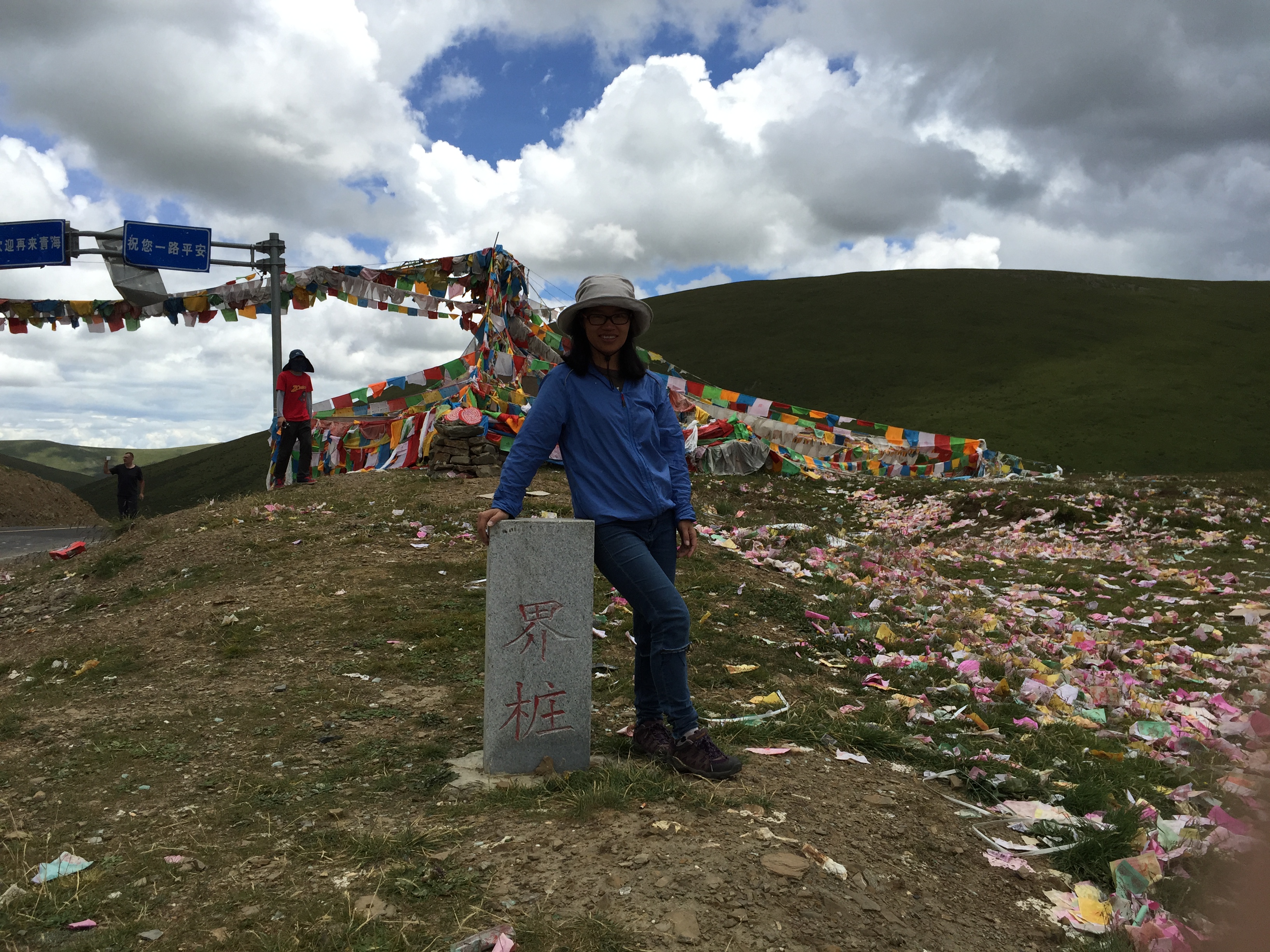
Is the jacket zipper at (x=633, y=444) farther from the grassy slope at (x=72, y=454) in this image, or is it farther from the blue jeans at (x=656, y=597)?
the grassy slope at (x=72, y=454)

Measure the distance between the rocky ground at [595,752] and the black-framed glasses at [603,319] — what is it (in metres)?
1.97

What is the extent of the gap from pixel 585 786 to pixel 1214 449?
154 feet

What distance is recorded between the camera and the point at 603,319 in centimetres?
387

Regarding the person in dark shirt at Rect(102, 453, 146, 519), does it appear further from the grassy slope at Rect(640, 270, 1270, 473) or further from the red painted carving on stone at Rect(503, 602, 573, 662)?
the grassy slope at Rect(640, 270, 1270, 473)

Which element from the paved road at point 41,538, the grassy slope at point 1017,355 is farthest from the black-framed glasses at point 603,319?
the grassy slope at point 1017,355

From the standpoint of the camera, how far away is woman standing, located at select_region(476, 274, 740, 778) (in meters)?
3.80

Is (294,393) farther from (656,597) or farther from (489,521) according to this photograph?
(656,597)

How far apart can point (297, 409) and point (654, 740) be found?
10926mm

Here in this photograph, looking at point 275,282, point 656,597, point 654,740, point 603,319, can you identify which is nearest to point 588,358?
point 603,319

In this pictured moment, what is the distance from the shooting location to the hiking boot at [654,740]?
4016mm

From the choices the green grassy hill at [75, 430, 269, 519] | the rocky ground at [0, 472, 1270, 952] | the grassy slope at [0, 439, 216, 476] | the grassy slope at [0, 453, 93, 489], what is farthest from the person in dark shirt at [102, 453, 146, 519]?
the grassy slope at [0, 439, 216, 476]

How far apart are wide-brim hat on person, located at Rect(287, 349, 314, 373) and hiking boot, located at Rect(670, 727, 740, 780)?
11.3 meters

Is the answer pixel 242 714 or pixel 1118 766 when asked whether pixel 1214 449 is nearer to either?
pixel 1118 766

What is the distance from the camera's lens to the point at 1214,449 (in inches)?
1633
